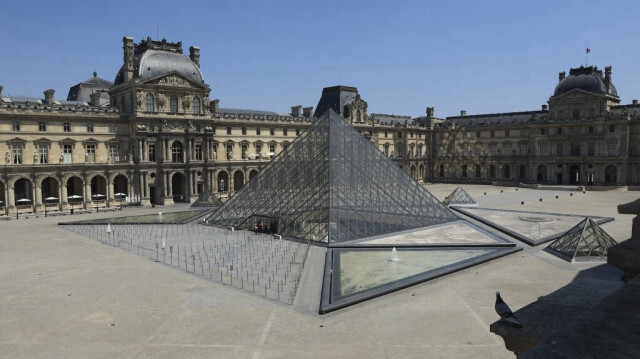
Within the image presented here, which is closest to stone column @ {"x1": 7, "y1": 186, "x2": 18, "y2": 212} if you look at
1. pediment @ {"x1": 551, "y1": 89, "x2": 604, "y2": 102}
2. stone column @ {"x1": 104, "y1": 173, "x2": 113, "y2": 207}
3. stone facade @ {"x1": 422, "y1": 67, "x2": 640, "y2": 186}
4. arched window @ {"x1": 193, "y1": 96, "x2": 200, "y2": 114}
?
stone column @ {"x1": 104, "y1": 173, "x2": 113, "y2": 207}

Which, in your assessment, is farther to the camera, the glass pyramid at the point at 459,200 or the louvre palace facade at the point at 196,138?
the glass pyramid at the point at 459,200

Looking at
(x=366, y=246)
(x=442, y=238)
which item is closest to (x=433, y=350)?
(x=366, y=246)

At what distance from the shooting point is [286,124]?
216 ft

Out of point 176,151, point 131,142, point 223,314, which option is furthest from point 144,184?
point 223,314

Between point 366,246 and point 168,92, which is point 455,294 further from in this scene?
point 168,92

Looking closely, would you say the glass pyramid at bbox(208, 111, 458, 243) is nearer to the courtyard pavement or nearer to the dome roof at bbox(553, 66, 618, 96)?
the courtyard pavement

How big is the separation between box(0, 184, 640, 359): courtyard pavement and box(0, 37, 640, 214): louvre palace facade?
2513 centimetres

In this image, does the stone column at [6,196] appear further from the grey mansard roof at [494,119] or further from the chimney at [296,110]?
the grey mansard roof at [494,119]

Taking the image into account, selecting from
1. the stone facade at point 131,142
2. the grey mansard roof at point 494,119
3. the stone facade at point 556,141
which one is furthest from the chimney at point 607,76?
the stone facade at point 131,142

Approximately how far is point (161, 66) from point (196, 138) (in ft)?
29.3

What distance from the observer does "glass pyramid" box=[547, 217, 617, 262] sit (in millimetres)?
24594

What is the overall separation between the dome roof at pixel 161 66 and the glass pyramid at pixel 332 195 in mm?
22447

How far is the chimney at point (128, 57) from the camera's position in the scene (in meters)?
51.6

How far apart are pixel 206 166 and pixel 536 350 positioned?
5498 cm
